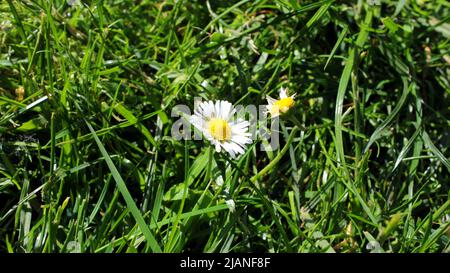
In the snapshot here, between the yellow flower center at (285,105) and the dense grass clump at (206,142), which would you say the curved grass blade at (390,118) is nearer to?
the dense grass clump at (206,142)

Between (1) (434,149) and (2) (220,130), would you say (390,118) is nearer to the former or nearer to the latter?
(1) (434,149)

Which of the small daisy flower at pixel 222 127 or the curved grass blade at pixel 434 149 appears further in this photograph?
the curved grass blade at pixel 434 149

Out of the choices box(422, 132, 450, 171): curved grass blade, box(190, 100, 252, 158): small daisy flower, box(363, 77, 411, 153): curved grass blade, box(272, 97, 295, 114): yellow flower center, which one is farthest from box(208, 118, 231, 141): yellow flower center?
box(422, 132, 450, 171): curved grass blade

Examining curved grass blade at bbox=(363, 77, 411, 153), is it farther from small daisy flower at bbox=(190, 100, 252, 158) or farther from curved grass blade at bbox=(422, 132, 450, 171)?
small daisy flower at bbox=(190, 100, 252, 158)

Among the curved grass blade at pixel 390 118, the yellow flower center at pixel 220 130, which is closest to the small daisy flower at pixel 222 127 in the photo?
Answer: the yellow flower center at pixel 220 130

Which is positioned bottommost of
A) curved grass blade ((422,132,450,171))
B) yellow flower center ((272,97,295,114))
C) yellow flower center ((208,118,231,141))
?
curved grass blade ((422,132,450,171))
